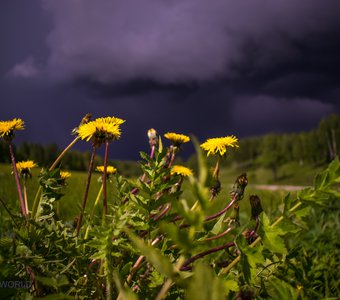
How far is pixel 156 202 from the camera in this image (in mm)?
866

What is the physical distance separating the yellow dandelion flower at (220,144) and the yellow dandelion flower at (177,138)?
0.34 meters

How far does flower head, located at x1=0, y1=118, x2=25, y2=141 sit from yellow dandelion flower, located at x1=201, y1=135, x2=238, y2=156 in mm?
677

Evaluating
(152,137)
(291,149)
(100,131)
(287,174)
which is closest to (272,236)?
(100,131)

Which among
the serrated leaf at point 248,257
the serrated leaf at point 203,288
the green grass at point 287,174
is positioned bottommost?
the green grass at point 287,174

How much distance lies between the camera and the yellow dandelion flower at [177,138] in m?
1.45

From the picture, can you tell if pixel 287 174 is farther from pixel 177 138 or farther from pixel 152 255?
pixel 152 255

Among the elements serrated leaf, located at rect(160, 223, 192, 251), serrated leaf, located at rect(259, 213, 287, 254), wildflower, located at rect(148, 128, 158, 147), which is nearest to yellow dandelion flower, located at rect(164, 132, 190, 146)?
wildflower, located at rect(148, 128, 158, 147)

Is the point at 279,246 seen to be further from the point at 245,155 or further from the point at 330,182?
the point at 245,155

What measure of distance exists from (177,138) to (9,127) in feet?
2.21

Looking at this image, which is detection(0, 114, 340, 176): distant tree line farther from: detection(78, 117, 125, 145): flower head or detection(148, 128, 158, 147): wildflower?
detection(78, 117, 125, 145): flower head

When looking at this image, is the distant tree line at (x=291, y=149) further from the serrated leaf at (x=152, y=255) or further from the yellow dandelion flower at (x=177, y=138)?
the serrated leaf at (x=152, y=255)

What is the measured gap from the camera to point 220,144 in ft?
3.53

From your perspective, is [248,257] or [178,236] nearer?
[178,236]

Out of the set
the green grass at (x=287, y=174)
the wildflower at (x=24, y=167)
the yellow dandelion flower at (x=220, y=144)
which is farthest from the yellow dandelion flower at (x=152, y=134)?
the green grass at (x=287, y=174)
